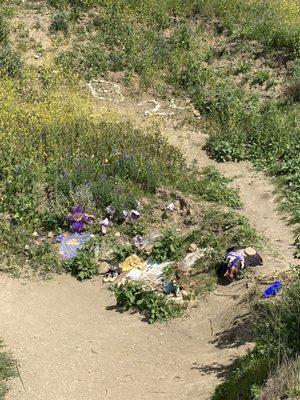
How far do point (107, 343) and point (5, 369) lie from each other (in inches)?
53.3

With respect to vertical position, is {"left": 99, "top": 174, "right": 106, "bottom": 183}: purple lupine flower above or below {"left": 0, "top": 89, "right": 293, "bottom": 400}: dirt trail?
above

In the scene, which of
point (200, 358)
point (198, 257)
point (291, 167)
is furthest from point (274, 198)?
point (200, 358)

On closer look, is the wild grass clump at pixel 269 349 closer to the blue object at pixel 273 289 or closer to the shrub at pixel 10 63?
the blue object at pixel 273 289

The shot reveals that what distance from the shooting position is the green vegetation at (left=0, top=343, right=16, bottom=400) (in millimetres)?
7227

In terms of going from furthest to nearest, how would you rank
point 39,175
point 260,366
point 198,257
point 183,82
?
point 183,82, point 39,175, point 198,257, point 260,366

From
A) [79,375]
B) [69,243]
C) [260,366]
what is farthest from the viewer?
[69,243]

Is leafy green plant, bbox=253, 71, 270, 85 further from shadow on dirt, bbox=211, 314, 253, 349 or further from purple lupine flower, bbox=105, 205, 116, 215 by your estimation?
shadow on dirt, bbox=211, 314, 253, 349

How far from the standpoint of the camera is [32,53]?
15328 mm

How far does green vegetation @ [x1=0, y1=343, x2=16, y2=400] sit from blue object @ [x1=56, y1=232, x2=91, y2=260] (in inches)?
100

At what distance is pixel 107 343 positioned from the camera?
8.08 m

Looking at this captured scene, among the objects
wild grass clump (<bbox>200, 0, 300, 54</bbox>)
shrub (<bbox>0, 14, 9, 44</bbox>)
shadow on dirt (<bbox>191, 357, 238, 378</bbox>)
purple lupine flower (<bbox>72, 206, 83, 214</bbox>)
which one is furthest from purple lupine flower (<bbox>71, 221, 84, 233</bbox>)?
wild grass clump (<bbox>200, 0, 300, 54</bbox>)

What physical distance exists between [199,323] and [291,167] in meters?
4.92

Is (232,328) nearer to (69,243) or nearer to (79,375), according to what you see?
Result: (79,375)

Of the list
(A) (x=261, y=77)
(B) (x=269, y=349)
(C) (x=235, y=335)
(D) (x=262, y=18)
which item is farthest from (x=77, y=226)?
(D) (x=262, y=18)
